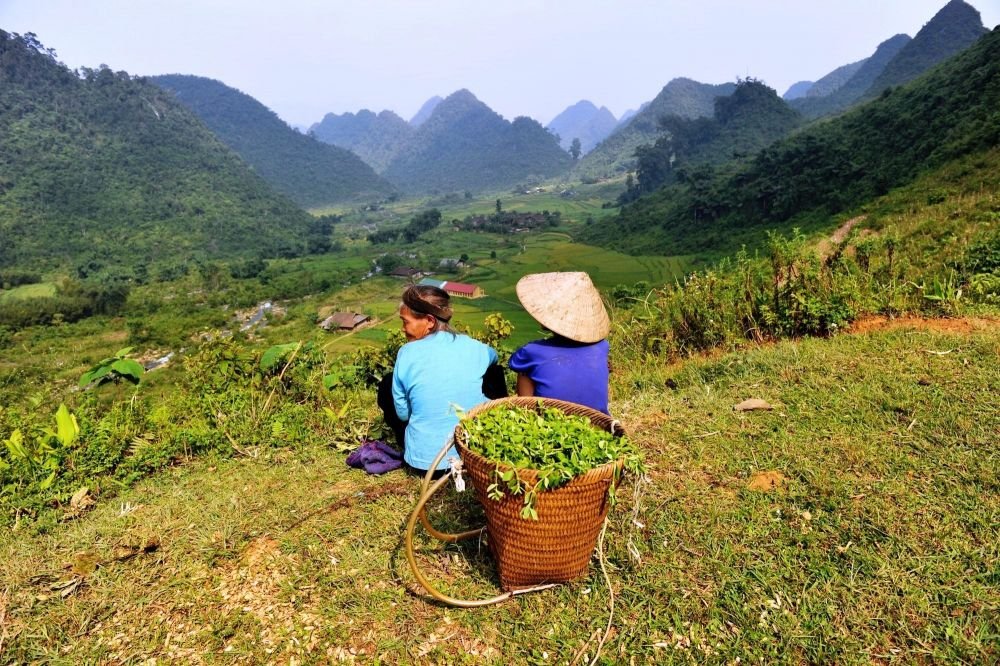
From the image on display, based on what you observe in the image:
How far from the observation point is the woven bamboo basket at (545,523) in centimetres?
180

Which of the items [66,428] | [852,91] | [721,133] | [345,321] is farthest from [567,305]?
[852,91]

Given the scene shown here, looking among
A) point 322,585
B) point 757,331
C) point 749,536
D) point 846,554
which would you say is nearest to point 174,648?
point 322,585

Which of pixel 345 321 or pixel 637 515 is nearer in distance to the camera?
pixel 637 515

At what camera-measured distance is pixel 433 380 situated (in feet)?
8.80

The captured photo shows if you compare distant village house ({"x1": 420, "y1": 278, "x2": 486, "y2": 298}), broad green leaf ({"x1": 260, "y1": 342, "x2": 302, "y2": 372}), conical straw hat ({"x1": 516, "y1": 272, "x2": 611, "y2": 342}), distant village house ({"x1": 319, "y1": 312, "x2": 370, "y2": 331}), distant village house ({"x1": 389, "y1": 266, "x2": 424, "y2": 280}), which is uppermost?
conical straw hat ({"x1": 516, "y1": 272, "x2": 611, "y2": 342})

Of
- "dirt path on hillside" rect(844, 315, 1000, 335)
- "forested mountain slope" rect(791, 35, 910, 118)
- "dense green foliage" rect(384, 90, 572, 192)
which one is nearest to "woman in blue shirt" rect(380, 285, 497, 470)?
"dirt path on hillside" rect(844, 315, 1000, 335)

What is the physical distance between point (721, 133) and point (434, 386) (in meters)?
79.8

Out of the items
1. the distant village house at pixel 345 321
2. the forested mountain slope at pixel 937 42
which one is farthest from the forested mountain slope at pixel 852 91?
the distant village house at pixel 345 321

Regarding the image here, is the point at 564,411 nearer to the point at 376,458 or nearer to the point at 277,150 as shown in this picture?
the point at 376,458

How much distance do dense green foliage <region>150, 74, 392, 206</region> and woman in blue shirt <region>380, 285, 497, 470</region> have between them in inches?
5952

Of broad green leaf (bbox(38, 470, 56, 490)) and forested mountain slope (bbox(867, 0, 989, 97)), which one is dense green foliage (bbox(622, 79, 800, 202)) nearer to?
forested mountain slope (bbox(867, 0, 989, 97))

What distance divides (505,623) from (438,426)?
106 centimetres

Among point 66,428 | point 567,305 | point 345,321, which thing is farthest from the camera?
point 345,321

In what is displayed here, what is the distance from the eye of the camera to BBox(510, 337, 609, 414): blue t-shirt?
8.36 feet
